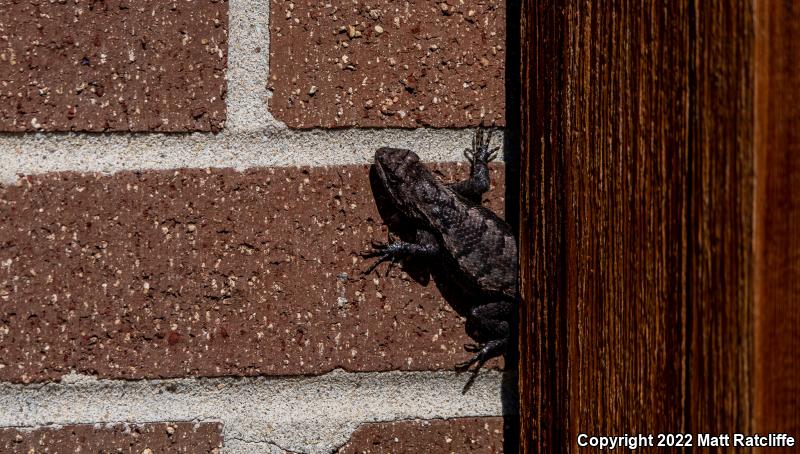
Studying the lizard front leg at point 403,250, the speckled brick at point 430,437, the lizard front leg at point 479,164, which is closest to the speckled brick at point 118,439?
the speckled brick at point 430,437

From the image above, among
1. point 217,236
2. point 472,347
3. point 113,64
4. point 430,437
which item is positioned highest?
point 113,64

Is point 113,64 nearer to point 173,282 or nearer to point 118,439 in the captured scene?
point 173,282

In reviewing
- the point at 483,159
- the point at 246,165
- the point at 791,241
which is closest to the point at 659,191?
the point at 791,241

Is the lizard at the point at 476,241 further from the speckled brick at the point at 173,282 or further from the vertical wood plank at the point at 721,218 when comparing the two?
the vertical wood plank at the point at 721,218

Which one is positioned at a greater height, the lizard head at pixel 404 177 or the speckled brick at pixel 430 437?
the lizard head at pixel 404 177

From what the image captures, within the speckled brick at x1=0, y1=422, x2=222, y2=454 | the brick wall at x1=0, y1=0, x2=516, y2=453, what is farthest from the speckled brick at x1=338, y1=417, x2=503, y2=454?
the speckled brick at x1=0, y1=422, x2=222, y2=454

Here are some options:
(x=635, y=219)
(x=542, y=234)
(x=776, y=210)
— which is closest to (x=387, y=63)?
(x=542, y=234)

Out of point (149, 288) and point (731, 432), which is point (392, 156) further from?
point (731, 432)
